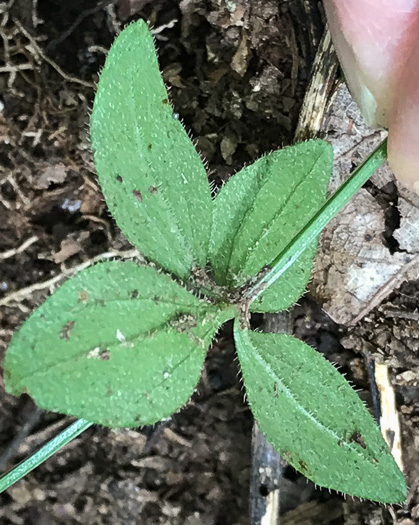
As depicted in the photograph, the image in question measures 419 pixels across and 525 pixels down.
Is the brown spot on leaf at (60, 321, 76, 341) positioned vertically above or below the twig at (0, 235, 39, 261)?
below

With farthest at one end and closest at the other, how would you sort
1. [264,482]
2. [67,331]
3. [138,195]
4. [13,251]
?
1. [13,251]
2. [264,482]
3. [138,195]
4. [67,331]

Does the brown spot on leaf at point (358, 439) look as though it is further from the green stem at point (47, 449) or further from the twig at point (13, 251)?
the twig at point (13, 251)

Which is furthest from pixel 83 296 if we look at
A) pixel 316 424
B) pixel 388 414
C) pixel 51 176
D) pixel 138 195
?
pixel 388 414

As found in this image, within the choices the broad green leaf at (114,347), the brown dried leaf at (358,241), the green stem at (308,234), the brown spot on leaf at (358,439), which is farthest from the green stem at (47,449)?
the brown dried leaf at (358,241)

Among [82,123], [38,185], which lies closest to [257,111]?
[82,123]

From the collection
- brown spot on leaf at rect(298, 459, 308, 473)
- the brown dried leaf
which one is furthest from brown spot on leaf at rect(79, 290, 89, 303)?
the brown dried leaf

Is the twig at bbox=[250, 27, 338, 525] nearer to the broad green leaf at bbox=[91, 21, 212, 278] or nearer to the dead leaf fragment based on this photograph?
the broad green leaf at bbox=[91, 21, 212, 278]

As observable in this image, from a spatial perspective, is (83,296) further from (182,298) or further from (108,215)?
(108,215)
